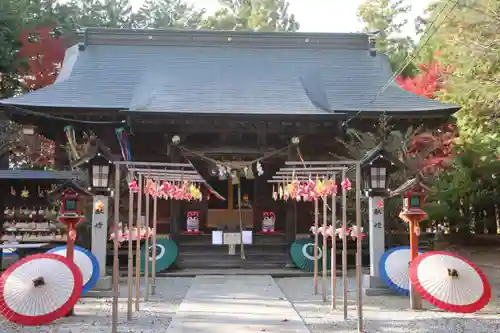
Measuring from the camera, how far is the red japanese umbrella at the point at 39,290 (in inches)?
265

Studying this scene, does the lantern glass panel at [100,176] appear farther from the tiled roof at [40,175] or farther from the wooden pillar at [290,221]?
the wooden pillar at [290,221]

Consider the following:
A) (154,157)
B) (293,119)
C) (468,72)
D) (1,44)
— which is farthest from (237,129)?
(1,44)

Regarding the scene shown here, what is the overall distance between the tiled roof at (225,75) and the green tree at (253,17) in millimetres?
16787

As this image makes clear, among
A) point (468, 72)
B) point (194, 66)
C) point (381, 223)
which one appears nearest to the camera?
point (381, 223)

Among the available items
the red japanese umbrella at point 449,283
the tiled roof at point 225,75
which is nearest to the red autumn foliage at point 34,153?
the tiled roof at point 225,75

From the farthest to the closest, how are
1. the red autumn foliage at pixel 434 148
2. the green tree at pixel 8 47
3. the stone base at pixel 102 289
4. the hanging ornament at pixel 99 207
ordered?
the green tree at pixel 8 47
the red autumn foliage at pixel 434 148
the hanging ornament at pixel 99 207
the stone base at pixel 102 289

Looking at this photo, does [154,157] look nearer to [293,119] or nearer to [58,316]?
[293,119]

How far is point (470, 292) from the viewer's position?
7203mm

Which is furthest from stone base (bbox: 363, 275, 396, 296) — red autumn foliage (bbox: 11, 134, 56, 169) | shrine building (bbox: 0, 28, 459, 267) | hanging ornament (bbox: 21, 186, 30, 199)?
red autumn foliage (bbox: 11, 134, 56, 169)

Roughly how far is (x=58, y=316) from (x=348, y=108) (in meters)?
9.42

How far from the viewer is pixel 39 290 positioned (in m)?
6.89

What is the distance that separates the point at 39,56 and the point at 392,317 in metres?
18.9

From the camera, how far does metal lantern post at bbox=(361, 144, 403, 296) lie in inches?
364

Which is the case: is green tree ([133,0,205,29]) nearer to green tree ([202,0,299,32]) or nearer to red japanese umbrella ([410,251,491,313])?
green tree ([202,0,299,32])
